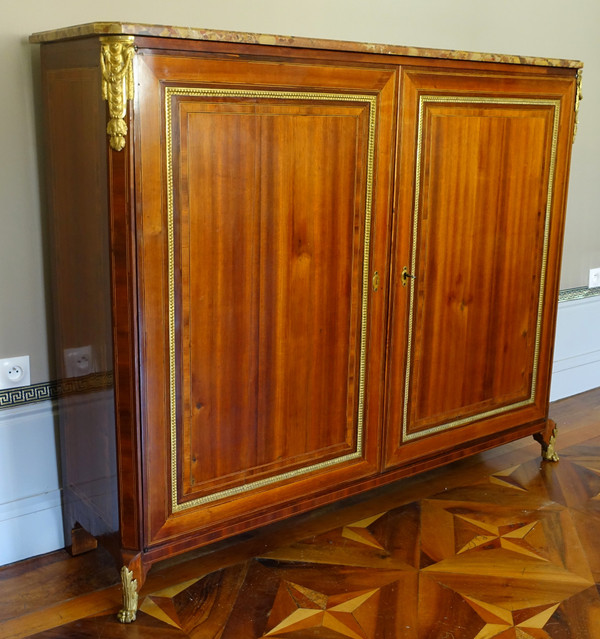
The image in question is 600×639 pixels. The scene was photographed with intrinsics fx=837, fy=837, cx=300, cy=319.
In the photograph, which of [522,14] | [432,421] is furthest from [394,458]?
[522,14]

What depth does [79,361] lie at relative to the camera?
1845mm

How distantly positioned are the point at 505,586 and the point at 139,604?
0.83 meters

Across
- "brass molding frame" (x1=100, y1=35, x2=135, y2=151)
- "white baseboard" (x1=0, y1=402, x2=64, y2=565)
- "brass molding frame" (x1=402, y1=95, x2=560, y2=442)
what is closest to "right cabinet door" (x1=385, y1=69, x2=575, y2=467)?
"brass molding frame" (x1=402, y1=95, x2=560, y2=442)

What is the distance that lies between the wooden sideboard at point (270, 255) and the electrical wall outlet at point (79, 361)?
13mm

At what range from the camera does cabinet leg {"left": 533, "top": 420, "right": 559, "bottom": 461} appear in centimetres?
257

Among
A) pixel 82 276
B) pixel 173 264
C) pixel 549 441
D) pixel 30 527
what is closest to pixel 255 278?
pixel 173 264

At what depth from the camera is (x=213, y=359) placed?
69.3 inches

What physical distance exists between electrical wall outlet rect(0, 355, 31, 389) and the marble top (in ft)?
2.34

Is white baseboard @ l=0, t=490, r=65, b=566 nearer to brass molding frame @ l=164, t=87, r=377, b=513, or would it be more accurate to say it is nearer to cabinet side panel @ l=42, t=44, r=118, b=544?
cabinet side panel @ l=42, t=44, r=118, b=544

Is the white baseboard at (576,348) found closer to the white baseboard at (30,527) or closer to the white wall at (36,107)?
the white wall at (36,107)

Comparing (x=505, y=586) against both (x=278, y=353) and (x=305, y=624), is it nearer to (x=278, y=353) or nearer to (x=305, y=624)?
(x=305, y=624)

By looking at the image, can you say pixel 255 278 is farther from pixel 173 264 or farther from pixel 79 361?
pixel 79 361

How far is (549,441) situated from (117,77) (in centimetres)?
174

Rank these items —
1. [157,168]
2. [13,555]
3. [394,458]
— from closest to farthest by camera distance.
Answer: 1. [157,168]
2. [13,555]
3. [394,458]
